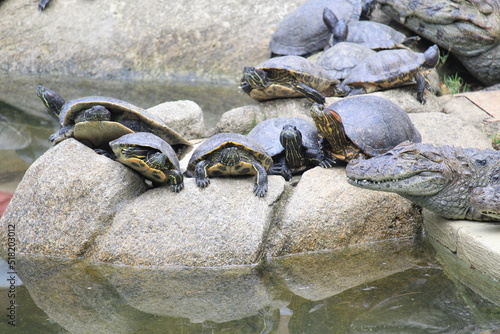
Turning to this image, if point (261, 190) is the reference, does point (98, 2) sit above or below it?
below

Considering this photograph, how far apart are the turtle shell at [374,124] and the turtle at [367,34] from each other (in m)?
3.63

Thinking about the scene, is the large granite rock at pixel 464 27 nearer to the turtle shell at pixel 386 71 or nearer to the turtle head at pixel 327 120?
the turtle shell at pixel 386 71

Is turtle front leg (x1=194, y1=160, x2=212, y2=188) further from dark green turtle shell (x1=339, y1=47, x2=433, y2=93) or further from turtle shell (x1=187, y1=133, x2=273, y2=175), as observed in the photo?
dark green turtle shell (x1=339, y1=47, x2=433, y2=93)

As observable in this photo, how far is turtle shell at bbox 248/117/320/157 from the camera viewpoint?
5527 millimetres

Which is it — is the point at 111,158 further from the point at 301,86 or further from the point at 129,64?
the point at 129,64

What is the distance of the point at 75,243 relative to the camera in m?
4.74

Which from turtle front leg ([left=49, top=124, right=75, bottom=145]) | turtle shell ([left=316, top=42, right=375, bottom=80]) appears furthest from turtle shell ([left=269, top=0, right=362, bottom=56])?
turtle front leg ([left=49, top=124, right=75, bottom=145])

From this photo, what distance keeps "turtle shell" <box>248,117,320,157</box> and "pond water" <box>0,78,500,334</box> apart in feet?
4.04

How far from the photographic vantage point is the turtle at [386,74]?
7164mm

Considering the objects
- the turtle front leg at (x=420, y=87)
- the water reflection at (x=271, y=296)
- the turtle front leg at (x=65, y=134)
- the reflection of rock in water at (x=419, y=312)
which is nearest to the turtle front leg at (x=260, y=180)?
the water reflection at (x=271, y=296)

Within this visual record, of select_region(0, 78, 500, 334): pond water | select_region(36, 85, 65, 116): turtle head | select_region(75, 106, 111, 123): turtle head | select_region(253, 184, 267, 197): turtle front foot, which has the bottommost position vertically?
select_region(0, 78, 500, 334): pond water

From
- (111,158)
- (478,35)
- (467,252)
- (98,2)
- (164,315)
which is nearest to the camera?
(164,315)

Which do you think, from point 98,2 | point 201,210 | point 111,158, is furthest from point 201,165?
point 98,2

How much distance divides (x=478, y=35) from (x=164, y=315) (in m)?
6.93
